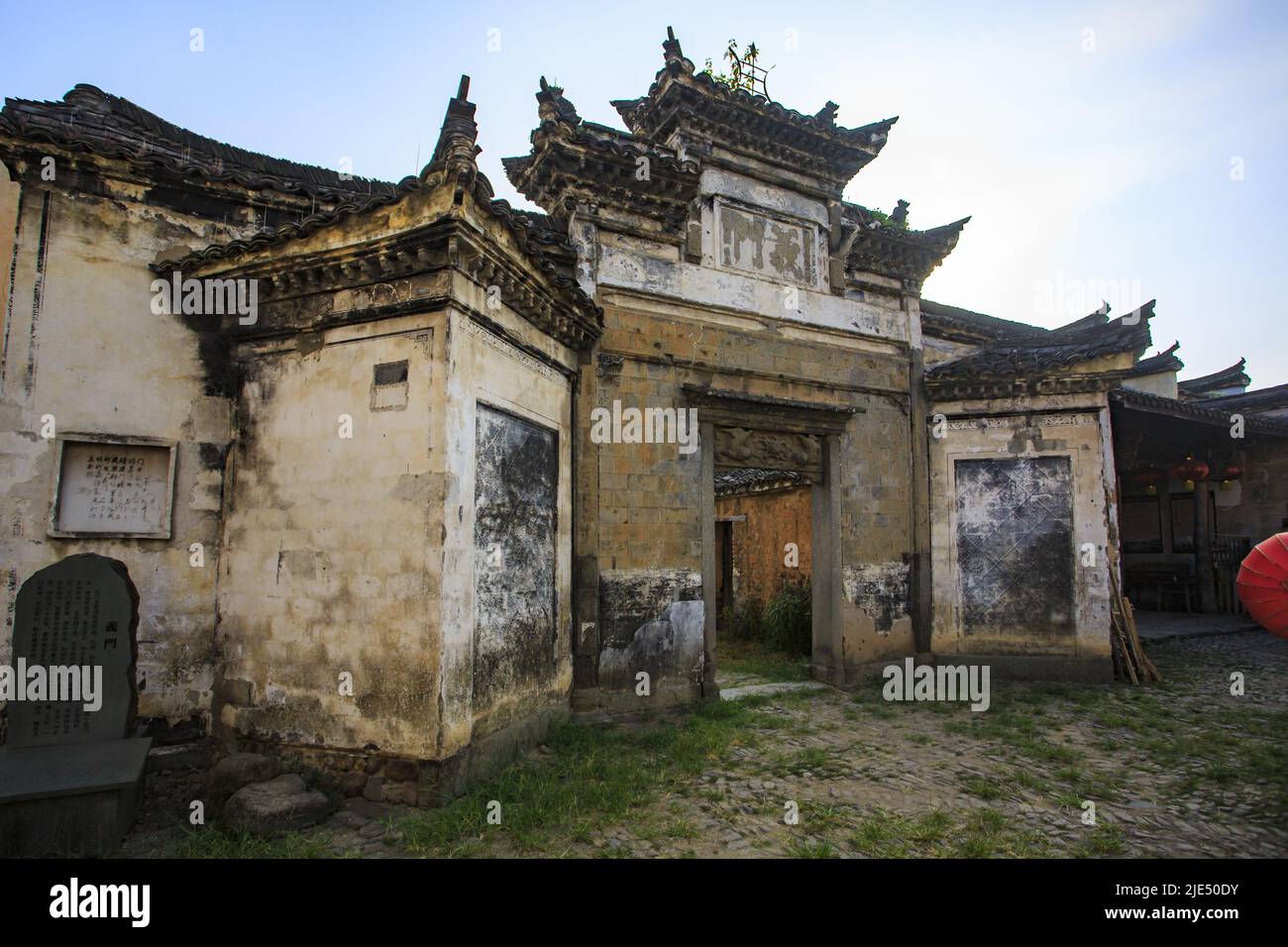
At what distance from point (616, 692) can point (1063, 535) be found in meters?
6.74

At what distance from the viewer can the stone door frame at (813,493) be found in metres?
8.20

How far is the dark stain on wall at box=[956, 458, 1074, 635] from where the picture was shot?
943 centimetres

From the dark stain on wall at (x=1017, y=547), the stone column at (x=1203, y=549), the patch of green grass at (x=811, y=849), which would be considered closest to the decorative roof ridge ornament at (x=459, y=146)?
the patch of green grass at (x=811, y=849)

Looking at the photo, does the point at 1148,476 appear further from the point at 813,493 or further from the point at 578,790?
the point at 578,790

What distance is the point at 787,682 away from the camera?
9.35 metres

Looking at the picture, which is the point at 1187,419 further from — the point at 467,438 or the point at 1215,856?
the point at 467,438

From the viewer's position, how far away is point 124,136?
6.59m

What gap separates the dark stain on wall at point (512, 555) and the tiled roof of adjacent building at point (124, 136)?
8.37 ft

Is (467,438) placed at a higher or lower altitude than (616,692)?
higher

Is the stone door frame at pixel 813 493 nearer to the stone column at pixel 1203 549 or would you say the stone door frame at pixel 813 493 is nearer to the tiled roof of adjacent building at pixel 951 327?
the tiled roof of adjacent building at pixel 951 327

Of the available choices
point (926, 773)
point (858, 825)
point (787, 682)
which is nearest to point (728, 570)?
point (787, 682)

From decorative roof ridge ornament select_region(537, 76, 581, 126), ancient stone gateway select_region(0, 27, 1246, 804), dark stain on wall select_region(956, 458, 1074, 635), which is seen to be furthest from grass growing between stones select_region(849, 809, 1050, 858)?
decorative roof ridge ornament select_region(537, 76, 581, 126)

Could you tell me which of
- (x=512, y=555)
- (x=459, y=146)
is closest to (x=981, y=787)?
(x=512, y=555)

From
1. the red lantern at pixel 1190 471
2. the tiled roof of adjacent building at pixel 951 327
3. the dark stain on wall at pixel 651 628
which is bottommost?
the dark stain on wall at pixel 651 628
